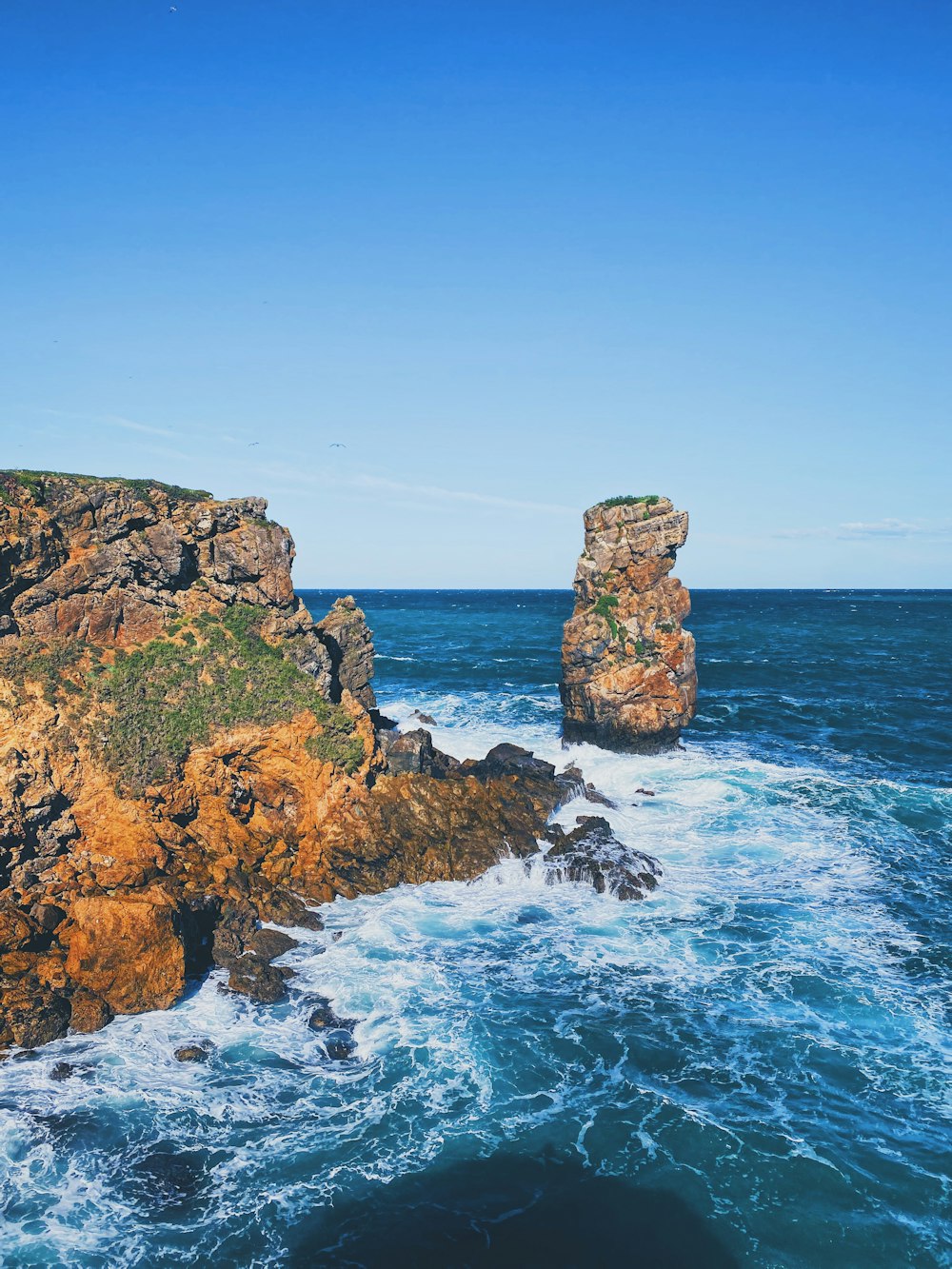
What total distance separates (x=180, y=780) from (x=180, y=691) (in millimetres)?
3867

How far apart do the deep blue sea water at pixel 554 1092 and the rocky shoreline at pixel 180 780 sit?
5.46ft

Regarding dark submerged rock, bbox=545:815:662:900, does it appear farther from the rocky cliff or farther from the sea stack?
the sea stack

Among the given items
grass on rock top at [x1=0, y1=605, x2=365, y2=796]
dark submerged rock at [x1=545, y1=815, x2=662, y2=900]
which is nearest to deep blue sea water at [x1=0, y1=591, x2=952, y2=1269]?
dark submerged rock at [x1=545, y1=815, x2=662, y2=900]

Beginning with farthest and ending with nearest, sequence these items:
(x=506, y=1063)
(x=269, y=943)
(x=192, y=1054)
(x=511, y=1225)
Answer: (x=269, y=943) < (x=506, y=1063) < (x=192, y=1054) < (x=511, y=1225)

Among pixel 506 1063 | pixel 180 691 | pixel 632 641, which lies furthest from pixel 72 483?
pixel 632 641

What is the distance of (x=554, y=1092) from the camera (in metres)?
21.4

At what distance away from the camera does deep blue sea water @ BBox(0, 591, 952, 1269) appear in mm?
17266

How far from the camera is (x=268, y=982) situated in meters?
25.6

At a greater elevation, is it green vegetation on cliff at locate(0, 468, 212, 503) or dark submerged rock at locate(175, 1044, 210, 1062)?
green vegetation on cliff at locate(0, 468, 212, 503)

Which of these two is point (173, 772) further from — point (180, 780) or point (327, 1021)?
point (327, 1021)

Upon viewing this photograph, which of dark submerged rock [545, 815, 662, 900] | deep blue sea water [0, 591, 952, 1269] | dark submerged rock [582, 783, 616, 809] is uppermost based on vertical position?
dark submerged rock [582, 783, 616, 809]

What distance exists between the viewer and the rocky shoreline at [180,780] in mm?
25406

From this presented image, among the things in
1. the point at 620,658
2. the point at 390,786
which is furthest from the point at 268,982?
the point at 620,658

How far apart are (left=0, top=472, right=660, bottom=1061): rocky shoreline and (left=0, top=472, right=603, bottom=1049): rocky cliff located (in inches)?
3.1
